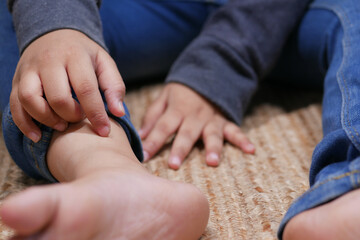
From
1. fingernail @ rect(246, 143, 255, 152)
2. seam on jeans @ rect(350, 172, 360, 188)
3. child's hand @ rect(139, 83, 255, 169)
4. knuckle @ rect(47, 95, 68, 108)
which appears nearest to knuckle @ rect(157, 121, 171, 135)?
child's hand @ rect(139, 83, 255, 169)

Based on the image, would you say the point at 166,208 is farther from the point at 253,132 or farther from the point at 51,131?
the point at 253,132

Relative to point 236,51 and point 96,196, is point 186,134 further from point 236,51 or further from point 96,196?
point 96,196

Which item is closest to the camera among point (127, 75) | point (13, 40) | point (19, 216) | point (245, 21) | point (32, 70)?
point (19, 216)

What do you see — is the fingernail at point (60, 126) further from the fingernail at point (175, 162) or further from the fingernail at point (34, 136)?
the fingernail at point (175, 162)

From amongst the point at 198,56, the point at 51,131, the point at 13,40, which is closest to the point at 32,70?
the point at 51,131

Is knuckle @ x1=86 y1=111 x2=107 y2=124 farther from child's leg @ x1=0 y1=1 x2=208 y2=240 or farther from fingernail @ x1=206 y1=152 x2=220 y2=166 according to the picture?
fingernail @ x1=206 y1=152 x2=220 y2=166

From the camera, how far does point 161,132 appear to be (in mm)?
608

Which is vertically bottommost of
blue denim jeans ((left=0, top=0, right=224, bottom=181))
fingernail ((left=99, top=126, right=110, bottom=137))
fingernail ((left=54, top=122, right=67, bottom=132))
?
blue denim jeans ((left=0, top=0, right=224, bottom=181))

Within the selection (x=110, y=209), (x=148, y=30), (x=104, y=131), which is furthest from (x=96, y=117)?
(x=148, y=30)

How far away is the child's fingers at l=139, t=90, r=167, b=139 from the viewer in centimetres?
64

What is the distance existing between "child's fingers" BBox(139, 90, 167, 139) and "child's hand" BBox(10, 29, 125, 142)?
19cm

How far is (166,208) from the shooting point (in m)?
0.34

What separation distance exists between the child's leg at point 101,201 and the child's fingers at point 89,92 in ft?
0.05

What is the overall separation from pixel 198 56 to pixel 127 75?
0.19 meters
